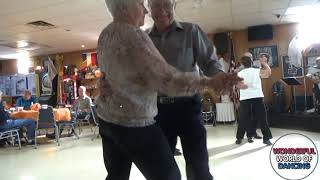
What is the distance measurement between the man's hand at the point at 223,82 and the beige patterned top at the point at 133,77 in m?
0.04

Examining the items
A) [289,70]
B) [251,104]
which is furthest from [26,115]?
[289,70]

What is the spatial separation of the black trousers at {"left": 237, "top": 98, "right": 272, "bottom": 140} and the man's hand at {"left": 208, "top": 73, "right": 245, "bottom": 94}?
4.26 meters

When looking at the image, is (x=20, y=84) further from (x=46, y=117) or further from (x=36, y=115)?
(x=46, y=117)

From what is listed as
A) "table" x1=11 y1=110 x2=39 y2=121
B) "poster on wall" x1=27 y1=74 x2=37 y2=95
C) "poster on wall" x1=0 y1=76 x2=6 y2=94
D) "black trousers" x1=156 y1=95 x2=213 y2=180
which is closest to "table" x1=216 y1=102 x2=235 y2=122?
"table" x1=11 y1=110 x2=39 y2=121

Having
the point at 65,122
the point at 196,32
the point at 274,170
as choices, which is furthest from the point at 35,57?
the point at 196,32

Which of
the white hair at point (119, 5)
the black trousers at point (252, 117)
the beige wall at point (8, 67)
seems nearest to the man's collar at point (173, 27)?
the white hair at point (119, 5)

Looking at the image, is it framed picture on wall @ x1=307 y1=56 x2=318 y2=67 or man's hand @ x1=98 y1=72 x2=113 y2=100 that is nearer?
man's hand @ x1=98 y1=72 x2=113 y2=100

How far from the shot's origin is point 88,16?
6965mm

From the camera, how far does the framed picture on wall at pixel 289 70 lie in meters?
8.81

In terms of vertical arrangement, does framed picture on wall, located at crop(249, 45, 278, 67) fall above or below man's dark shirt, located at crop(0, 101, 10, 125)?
above

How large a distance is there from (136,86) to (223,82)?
353 millimetres

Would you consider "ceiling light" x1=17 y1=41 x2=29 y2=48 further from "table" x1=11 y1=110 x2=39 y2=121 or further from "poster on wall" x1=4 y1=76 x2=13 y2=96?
"table" x1=11 y1=110 x2=39 y2=121

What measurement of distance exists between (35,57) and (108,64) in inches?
457

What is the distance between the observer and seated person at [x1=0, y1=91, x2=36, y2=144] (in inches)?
247
